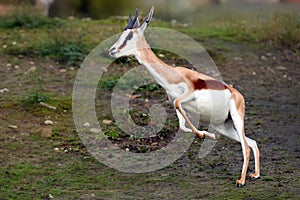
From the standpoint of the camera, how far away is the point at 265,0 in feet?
34.6

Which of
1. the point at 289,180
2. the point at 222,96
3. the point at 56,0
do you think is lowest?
the point at 56,0

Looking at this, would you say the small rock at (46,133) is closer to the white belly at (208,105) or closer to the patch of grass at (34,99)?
the patch of grass at (34,99)

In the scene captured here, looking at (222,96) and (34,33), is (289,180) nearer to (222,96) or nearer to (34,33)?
(222,96)

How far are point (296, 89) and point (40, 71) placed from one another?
2881 mm

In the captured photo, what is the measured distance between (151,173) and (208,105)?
101 centimetres

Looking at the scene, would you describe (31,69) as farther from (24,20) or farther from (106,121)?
(24,20)

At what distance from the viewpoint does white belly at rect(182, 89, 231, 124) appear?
5.20 metres

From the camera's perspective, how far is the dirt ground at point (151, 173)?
5.47m

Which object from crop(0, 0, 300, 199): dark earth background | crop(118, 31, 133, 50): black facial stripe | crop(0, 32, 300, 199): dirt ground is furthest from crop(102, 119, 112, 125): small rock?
crop(118, 31, 133, 50): black facial stripe

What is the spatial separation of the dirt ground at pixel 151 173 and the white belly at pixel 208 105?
0.52m

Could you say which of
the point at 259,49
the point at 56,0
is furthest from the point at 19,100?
the point at 56,0

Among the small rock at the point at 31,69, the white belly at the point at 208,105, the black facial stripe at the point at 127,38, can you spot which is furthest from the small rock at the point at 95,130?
the black facial stripe at the point at 127,38

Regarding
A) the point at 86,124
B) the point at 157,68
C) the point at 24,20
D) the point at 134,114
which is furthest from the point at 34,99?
the point at 24,20

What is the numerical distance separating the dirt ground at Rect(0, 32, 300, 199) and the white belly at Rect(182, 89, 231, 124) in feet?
1.70
